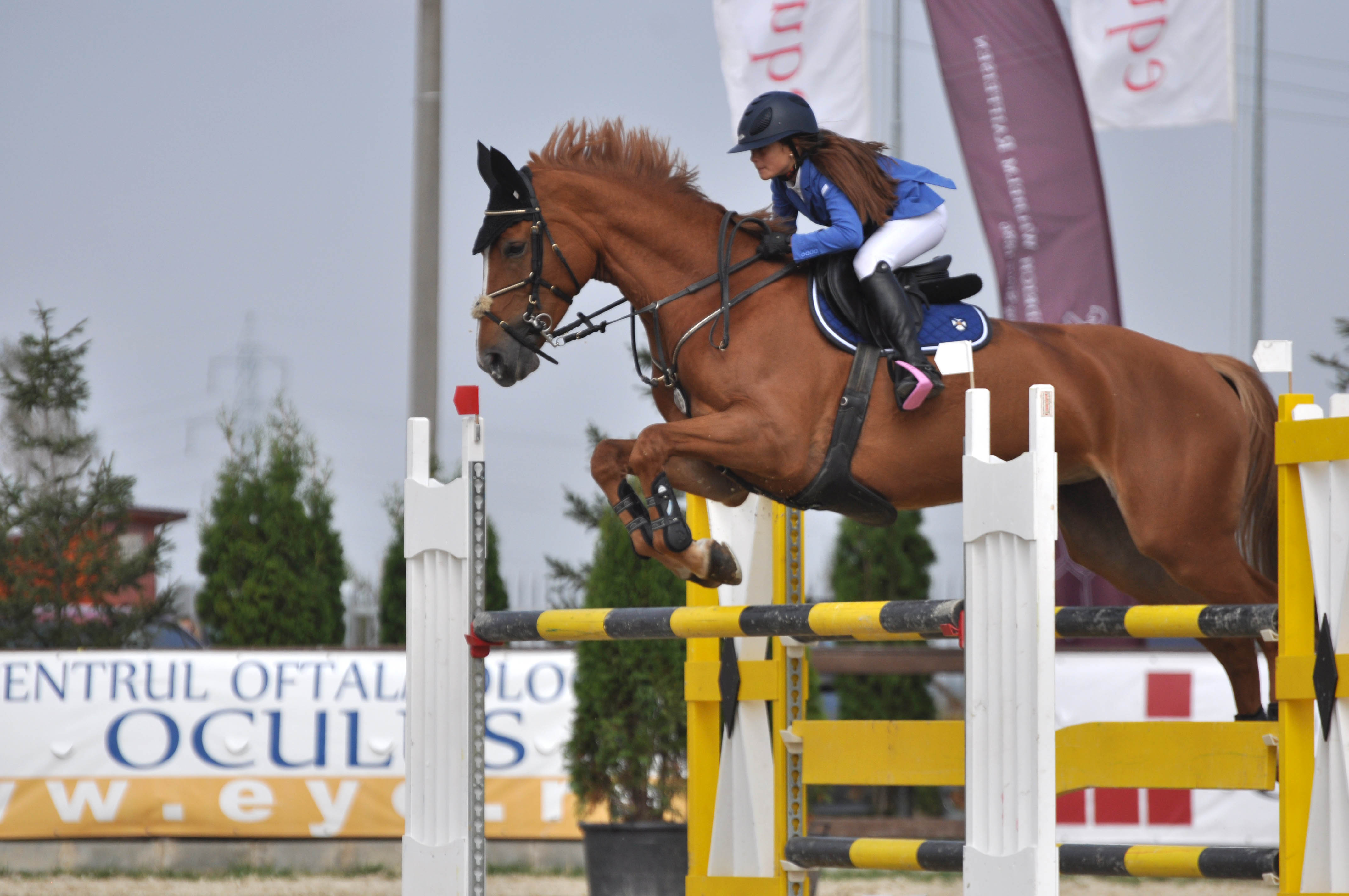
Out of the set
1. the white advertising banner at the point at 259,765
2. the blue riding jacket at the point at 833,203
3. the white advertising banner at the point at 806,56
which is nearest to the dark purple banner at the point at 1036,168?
the white advertising banner at the point at 806,56

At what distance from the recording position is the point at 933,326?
139 inches

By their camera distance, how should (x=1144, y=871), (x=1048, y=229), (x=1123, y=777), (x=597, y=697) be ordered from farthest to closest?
(x=1048, y=229), (x=597, y=697), (x=1144, y=871), (x=1123, y=777)

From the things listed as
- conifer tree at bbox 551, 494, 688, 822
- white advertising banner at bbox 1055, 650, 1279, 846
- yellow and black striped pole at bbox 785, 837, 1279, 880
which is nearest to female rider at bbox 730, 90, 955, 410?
yellow and black striped pole at bbox 785, 837, 1279, 880

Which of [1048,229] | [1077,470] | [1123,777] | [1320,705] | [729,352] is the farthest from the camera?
[1048,229]

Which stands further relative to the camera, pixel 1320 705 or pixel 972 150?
pixel 972 150

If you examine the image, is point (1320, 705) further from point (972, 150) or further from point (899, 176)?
point (972, 150)

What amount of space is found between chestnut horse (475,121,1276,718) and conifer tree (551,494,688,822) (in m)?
2.24

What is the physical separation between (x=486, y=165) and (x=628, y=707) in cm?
289

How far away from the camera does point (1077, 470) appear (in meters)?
3.72

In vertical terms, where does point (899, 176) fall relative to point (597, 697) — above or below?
above

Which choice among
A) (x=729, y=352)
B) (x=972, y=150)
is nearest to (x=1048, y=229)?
(x=972, y=150)

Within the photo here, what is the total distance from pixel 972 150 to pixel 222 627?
14.0ft

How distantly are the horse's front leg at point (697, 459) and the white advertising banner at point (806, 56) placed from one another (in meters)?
4.71

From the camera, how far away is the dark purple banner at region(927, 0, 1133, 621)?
7.03m
